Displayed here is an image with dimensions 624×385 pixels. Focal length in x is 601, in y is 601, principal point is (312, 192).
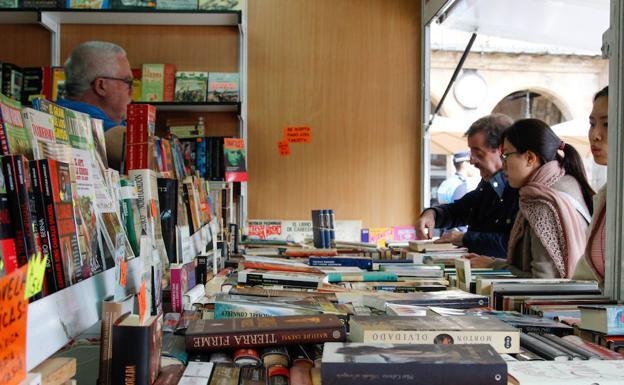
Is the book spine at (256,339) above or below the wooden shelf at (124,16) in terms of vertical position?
below

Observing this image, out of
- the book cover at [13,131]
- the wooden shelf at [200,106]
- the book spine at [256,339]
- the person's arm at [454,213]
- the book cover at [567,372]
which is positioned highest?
the wooden shelf at [200,106]

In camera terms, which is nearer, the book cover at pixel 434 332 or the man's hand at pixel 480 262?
the book cover at pixel 434 332

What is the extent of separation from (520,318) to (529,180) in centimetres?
134

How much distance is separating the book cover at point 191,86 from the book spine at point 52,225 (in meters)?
3.44

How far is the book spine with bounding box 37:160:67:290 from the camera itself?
0.92 m

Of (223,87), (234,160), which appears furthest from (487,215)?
(223,87)

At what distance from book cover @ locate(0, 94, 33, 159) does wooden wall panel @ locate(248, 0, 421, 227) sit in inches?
150

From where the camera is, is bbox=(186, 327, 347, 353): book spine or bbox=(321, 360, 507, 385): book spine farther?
bbox=(186, 327, 347, 353): book spine

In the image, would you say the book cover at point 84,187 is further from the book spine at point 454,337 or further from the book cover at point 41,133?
the book spine at point 454,337

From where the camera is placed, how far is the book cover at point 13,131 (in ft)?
2.98

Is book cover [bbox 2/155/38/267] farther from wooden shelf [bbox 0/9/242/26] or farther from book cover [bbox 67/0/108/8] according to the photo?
book cover [bbox 67/0/108/8]

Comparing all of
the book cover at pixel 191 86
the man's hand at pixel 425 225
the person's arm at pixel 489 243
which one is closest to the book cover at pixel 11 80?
the book cover at pixel 191 86

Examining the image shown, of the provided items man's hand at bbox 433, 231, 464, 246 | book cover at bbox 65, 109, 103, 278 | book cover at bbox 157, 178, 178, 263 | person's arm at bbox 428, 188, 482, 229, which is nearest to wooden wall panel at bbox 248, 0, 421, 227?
person's arm at bbox 428, 188, 482, 229

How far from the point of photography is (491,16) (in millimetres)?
4230
